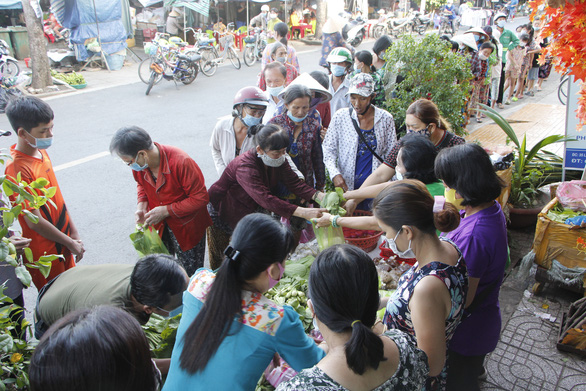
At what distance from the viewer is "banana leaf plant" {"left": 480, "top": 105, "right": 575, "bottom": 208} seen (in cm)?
454

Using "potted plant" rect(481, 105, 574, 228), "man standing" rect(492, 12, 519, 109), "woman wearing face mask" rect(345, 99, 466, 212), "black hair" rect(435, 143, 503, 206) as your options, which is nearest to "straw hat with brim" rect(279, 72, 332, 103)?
"woman wearing face mask" rect(345, 99, 466, 212)

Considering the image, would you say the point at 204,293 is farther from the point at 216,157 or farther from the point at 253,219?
the point at 216,157

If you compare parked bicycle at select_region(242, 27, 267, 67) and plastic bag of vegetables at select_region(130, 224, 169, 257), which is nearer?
plastic bag of vegetables at select_region(130, 224, 169, 257)

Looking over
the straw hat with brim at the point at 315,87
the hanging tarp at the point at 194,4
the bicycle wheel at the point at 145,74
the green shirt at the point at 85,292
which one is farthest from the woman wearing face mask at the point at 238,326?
the hanging tarp at the point at 194,4

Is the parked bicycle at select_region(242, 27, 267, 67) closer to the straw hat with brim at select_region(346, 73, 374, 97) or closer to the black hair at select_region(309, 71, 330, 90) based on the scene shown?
the black hair at select_region(309, 71, 330, 90)

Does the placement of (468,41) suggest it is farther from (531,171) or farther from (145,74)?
(145,74)

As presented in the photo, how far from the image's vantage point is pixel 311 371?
4.14ft


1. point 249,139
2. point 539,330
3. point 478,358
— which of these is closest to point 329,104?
point 249,139

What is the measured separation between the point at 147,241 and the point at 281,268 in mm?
1555

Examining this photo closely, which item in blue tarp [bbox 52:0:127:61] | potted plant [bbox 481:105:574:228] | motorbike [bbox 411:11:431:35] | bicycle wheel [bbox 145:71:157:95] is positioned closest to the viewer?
potted plant [bbox 481:105:574:228]

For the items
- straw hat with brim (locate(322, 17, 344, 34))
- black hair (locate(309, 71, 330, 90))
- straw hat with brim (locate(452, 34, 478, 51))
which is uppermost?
straw hat with brim (locate(322, 17, 344, 34))

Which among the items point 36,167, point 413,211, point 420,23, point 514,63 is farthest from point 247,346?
point 420,23

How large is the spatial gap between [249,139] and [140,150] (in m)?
1.09

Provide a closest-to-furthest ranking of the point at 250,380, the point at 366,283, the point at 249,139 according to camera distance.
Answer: the point at 366,283 → the point at 250,380 → the point at 249,139
